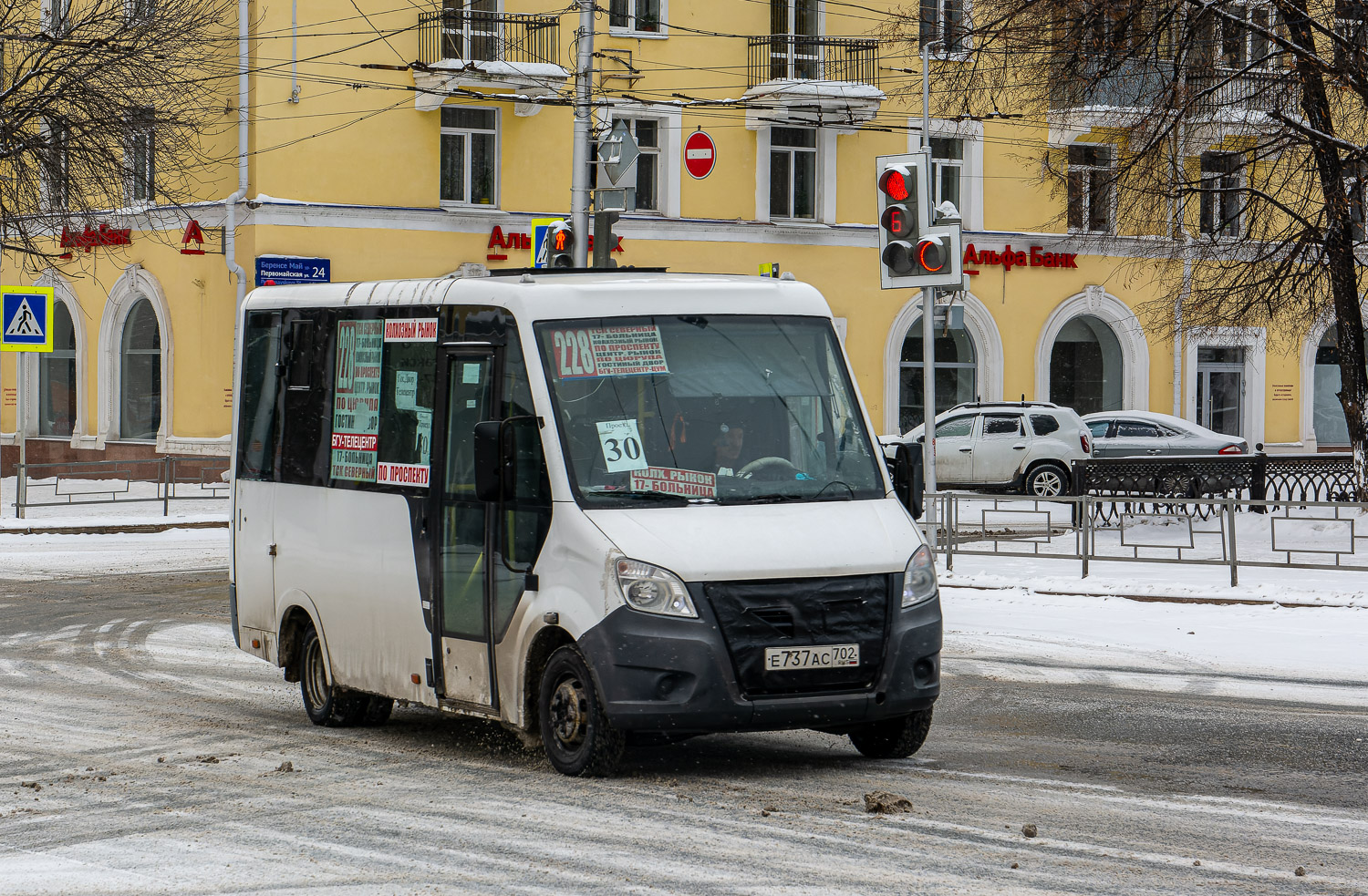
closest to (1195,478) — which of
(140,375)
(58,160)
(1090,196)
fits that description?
(1090,196)

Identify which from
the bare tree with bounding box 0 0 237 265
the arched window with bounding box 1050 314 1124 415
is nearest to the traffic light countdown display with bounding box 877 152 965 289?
the bare tree with bounding box 0 0 237 265

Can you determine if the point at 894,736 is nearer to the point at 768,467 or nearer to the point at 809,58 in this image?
the point at 768,467

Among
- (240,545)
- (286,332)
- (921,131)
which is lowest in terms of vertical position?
(240,545)

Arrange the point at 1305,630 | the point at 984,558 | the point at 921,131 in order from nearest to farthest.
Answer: the point at 1305,630 < the point at 984,558 < the point at 921,131

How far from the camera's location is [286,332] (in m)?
10.7

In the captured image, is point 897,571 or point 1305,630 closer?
point 897,571

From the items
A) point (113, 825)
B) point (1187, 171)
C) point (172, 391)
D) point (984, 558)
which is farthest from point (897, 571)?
point (172, 391)

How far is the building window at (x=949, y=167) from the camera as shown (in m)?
40.2

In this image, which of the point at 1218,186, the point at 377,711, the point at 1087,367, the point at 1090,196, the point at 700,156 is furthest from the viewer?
the point at 1087,367

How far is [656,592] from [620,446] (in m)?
0.81

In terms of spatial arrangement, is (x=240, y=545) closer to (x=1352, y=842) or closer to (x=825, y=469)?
(x=825, y=469)

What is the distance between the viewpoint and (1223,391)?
142 feet

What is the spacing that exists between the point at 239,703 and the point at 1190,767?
5.46m

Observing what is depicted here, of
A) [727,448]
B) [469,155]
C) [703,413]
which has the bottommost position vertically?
[727,448]
